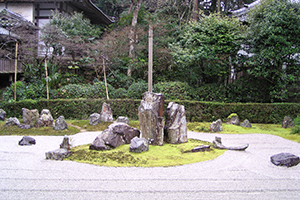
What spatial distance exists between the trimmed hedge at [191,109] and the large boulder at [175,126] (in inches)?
Result: 157

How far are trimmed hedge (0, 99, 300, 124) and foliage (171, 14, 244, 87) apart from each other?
76.9 inches

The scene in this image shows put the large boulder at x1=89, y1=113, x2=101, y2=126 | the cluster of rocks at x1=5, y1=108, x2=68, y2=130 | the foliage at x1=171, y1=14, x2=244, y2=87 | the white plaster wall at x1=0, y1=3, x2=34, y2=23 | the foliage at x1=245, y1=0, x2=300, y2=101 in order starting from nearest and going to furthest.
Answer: the cluster of rocks at x1=5, y1=108, x2=68, y2=130, the large boulder at x1=89, y1=113, x2=101, y2=126, the foliage at x1=245, y1=0, x2=300, y2=101, the foliage at x1=171, y1=14, x2=244, y2=87, the white plaster wall at x1=0, y1=3, x2=34, y2=23

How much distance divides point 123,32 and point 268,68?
7726 millimetres

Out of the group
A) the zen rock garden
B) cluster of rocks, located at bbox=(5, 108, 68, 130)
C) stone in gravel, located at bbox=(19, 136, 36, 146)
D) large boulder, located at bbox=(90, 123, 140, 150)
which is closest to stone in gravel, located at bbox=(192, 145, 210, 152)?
the zen rock garden

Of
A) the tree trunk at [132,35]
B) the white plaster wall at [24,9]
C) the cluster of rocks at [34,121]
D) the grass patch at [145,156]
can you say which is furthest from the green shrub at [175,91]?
the white plaster wall at [24,9]

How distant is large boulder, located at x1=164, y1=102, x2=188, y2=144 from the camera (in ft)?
20.0

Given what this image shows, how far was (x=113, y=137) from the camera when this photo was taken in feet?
18.6

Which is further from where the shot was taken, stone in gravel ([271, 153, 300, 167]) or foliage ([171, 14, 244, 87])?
foliage ([171, 14, 244, 87])

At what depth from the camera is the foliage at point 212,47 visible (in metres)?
10.8

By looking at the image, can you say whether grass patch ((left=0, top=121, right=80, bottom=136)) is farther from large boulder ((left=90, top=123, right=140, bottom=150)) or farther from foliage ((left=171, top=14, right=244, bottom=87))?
foliage ((left=171, top=14, right=244, bottom=87))

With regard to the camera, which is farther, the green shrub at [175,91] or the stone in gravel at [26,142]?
the green shrub at [175,91]

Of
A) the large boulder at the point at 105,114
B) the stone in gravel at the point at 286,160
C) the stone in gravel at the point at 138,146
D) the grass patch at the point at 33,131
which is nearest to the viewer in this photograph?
the stone in gravel at the point at 286,160

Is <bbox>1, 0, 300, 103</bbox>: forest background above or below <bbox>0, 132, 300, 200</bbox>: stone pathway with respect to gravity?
above

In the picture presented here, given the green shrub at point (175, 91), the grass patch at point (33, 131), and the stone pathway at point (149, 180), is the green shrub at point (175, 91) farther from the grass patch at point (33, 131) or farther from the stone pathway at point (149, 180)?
the stone pathway at point (149, 180)
